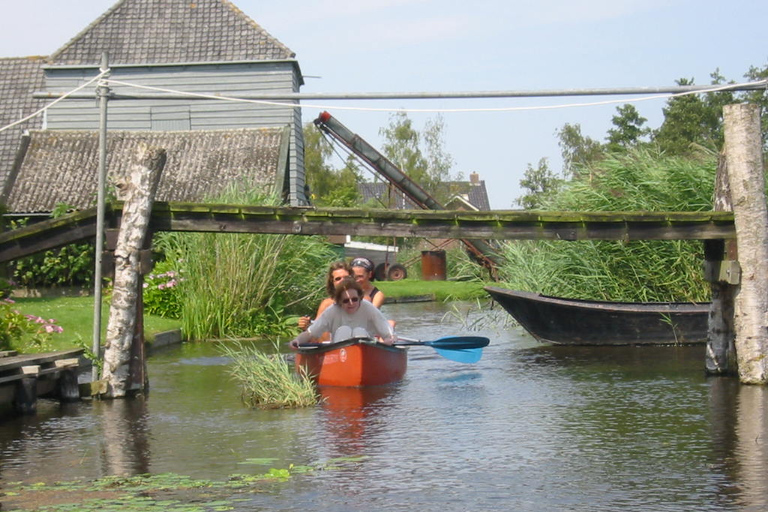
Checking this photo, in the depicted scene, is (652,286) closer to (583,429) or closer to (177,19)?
(583,429)

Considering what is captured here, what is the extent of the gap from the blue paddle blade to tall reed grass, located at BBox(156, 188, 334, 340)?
6.38 meters

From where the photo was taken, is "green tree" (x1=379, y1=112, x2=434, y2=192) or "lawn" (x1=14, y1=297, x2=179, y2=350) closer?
"lawn" (x1=14, y1=297, x2=179, y2=350)

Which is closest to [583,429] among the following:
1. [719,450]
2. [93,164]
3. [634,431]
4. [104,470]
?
[634,431]

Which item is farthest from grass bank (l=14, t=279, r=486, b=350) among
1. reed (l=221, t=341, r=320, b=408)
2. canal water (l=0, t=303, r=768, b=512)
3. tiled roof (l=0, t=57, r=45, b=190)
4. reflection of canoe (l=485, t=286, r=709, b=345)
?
tiled roof (l=0, t=57, r=45, b=190)

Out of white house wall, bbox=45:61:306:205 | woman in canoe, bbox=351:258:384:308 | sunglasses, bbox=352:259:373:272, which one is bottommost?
woman in canoe, bbox=351:258:384:308

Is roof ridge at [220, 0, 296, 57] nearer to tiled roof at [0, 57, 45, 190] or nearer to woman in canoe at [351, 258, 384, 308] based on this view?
tiled roof at [0, 57, 45, 190]

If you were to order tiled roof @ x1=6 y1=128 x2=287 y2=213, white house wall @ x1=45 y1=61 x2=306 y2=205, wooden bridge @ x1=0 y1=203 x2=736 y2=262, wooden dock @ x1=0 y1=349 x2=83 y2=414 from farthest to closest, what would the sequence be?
white house wall @ x1=45 y1=61 x2=306 y2=205
tiled roof @ x1=6 y1=128 x2=287 y2=213
wooden bridge @ x1=0 y1=203 x2=736 y2=262
wooden dock @ x1=0 y1=349 x2=83 y2=414

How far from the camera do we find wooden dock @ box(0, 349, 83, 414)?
37.3 ft

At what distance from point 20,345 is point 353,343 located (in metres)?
4.83

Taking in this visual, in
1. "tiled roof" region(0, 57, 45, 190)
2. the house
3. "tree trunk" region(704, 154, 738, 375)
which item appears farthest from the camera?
"tiled roof" region(0, 57, 45, 190)

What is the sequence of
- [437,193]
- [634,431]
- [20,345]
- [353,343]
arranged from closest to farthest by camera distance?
[634,431], [353,343], [20,345], [437,193]

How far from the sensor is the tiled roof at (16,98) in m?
35.8

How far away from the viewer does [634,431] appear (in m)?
10.3

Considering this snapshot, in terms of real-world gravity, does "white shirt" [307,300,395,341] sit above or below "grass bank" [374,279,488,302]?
above
